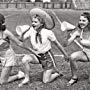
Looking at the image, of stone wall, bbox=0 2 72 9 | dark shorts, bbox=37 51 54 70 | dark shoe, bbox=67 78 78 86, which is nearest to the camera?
dark shorts, bbox=37 51 54 70

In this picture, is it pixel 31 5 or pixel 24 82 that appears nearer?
pixel 24 82

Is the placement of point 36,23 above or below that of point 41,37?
above

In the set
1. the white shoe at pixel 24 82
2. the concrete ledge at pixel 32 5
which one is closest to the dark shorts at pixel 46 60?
the white shoe at pixel 24 82

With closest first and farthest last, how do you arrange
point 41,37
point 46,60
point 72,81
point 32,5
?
1. point 41,37
2. point 46,60
3. point 72,81
4. point 32,5

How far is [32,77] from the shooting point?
5645mm

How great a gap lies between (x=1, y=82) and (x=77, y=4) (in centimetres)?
1591

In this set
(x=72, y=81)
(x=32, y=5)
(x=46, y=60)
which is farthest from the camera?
(x=32, y=5)

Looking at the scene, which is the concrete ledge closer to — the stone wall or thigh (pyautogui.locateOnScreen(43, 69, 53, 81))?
the stone wall

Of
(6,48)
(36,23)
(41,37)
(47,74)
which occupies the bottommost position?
(47,74)

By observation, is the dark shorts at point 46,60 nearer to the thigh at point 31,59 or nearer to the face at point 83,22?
the thigh at point 31,59

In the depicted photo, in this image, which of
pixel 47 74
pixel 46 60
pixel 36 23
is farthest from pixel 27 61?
pixel 36 23

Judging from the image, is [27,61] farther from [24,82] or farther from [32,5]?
[32,5]

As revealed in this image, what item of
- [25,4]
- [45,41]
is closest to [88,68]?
[45,41]

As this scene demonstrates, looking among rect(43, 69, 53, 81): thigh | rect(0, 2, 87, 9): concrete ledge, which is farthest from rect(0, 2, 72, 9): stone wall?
rect(43, 69, 53, 81): thigh
